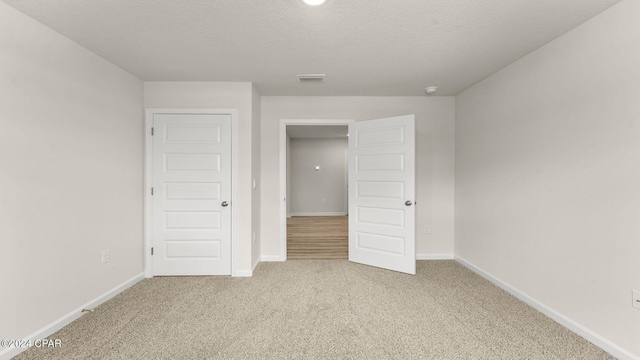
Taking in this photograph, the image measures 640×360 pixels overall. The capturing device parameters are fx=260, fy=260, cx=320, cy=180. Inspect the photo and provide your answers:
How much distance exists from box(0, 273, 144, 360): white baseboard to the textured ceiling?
2294 mm

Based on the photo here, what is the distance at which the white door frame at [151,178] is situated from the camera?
122 inches

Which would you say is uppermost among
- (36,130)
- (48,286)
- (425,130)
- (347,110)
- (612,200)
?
(347,110)

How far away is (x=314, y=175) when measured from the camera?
26.1 ft

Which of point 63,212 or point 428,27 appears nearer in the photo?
point 428,27

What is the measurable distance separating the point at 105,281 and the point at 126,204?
786mm

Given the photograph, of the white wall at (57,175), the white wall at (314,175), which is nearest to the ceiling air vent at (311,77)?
the white wall at (57,175)

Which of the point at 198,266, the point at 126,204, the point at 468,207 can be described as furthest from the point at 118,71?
the point at 468,207

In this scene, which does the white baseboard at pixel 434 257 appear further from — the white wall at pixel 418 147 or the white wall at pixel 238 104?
the white wall at pixel 238 104

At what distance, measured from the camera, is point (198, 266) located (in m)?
3.16

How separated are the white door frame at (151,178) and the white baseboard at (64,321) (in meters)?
0.40

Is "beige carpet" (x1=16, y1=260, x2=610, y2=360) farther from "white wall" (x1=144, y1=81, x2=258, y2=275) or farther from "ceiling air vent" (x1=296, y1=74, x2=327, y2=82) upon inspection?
"ceiling air vent" (x1=296, y1=74, x2=327, y2=82)

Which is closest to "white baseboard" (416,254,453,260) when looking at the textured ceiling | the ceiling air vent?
the textured ceiling

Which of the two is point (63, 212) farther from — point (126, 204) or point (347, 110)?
point (347, 110)

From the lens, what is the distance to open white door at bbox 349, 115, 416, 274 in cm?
325
